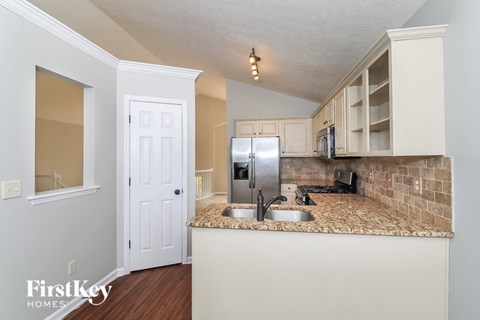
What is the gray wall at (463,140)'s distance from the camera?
4.13ft

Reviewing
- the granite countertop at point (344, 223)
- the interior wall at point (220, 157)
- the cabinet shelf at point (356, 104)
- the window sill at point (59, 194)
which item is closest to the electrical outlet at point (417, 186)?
the granite countertop at point (344, 223)

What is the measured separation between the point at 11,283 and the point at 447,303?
287 cm

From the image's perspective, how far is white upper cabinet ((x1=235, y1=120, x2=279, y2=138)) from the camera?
468 cm

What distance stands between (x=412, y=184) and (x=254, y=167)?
2628 millimetres

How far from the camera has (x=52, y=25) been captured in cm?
200

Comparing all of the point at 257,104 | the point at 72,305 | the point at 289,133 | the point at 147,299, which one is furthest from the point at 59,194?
the point at 257,104

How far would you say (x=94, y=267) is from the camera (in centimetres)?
248

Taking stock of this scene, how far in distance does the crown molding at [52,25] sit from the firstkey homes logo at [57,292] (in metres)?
1.98

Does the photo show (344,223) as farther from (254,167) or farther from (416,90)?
(254,167)

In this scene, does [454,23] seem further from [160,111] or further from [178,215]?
[178,215]

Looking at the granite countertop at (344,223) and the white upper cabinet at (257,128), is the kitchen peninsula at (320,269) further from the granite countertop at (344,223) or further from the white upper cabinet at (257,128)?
the white upper cabinet at (257,128)

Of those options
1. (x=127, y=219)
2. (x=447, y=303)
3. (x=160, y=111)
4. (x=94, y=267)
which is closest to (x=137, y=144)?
(x=160, y=111)

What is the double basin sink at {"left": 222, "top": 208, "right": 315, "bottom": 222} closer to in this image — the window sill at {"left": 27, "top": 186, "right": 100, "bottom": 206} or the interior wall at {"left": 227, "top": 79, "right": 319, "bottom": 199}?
the window sill at {"left": 27, "top": 186, "right": 100, "bottom": 206}

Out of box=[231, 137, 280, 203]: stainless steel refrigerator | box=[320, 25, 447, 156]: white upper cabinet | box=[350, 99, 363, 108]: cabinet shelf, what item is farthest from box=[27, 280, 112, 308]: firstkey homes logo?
box=[350, 99, 363, 108]: cabinet shelf
